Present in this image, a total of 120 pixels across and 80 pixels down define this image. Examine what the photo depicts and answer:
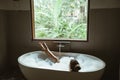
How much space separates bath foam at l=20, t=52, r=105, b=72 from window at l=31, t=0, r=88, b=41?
0.44 metres

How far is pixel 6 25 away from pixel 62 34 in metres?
1.24

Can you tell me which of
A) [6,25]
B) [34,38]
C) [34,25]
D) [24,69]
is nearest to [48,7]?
[34,25]

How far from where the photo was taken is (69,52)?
3.32 m

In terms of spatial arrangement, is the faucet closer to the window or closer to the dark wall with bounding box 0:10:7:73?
the window

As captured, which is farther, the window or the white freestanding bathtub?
the window

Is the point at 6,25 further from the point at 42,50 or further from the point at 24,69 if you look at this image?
the point at 24,69

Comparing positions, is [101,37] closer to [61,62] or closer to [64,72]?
[61,62]

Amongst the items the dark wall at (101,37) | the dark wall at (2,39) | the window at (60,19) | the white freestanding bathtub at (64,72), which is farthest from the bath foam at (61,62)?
the dark wall at (2,39)

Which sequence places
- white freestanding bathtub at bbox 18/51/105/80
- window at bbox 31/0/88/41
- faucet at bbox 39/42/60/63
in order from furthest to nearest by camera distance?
window at bbox 31/0/88/41
faucet at bbox 39/42/60/63
white freestanding bathtub at bbox 18/51/105/80

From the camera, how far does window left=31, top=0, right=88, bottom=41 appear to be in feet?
10.8

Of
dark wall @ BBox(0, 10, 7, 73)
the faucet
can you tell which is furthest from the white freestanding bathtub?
dark wall @ BBox(0, 10, 7, 73)

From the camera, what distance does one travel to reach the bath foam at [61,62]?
8.78 feet

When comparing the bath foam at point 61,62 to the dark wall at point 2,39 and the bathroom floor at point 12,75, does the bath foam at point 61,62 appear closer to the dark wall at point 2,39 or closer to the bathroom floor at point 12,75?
the bathroom floor at point 12,75

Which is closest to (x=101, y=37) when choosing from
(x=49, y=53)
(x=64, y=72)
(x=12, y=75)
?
(x=49, y=53)
